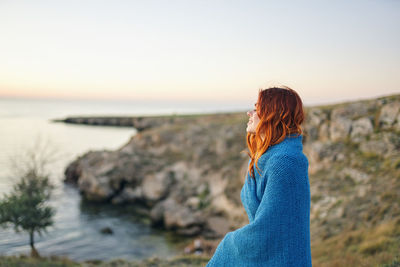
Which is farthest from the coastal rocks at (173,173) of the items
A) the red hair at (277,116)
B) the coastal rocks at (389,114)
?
the red hair at (277,116)

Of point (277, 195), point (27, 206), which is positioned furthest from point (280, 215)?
point (27, 206)

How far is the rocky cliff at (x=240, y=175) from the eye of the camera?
15078 millimetres

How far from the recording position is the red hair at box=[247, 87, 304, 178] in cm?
242

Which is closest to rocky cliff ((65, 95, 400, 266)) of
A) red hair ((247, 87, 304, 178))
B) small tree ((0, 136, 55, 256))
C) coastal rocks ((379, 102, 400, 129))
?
coastal rocks ((379, 102, 400, 129))

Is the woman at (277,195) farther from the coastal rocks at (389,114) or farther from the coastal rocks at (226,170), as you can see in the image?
the coastal rocks at (389,114)

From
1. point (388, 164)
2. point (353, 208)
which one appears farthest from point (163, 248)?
point (388, 164)

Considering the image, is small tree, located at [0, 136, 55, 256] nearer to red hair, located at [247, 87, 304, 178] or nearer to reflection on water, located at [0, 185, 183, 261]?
A: reflection on water, located at [0, 185, 183, 261]

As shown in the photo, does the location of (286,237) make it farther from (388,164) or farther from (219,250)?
(388,164)

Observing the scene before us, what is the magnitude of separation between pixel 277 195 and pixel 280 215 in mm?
163

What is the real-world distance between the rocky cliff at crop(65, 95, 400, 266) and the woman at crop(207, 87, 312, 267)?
867cm

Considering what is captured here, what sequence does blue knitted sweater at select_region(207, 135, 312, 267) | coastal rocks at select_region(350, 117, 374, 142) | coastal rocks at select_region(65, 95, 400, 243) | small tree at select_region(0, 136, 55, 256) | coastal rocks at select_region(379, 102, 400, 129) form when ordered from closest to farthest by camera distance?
blue knitted sweater at select_region(207, 135, 312, 267), small tree at select_region(0, 136, 55, 256), coastal rocks at select_region(65, 95, 400, 243), coastal rocks at select_region(379, 102, 400, 129), coastal rocks at select_region(350, 117, 374, 142)

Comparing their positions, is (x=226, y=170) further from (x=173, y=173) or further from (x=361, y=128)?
(x=361, y=128)

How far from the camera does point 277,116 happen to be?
244cm

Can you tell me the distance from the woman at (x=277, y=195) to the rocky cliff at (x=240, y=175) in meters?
8.67
